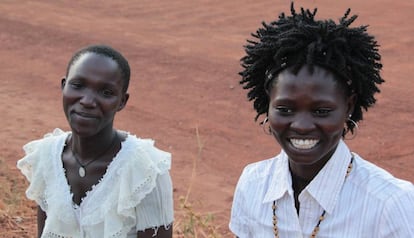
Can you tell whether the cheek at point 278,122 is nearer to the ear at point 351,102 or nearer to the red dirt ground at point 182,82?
the ear at point 351,102

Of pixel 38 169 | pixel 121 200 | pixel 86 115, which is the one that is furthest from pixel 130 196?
pixel 38 169

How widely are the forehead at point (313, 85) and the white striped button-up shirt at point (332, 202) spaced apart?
0.23 m

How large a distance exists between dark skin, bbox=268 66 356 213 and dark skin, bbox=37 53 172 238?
85cm

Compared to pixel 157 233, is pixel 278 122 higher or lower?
higher

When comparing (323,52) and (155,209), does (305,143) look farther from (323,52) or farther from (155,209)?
(155,209)

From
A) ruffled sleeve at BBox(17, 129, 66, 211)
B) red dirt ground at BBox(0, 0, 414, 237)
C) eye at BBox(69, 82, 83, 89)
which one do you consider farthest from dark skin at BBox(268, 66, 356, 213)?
red dirt ground at BBox(0, 0, 414, 237)

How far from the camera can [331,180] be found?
2.34 m

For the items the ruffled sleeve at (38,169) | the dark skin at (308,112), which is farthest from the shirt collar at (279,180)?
the ruffled sleeve at (38,169)

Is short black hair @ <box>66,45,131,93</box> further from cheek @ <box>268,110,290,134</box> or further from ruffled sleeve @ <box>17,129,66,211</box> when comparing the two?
cheek @ <box>268,110,290,134</box>

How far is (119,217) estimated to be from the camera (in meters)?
3.00

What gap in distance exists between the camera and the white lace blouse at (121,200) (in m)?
2.98

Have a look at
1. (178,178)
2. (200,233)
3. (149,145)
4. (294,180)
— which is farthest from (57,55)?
(294,180)

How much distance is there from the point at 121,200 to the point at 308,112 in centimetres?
104

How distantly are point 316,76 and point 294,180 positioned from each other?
429 mm
